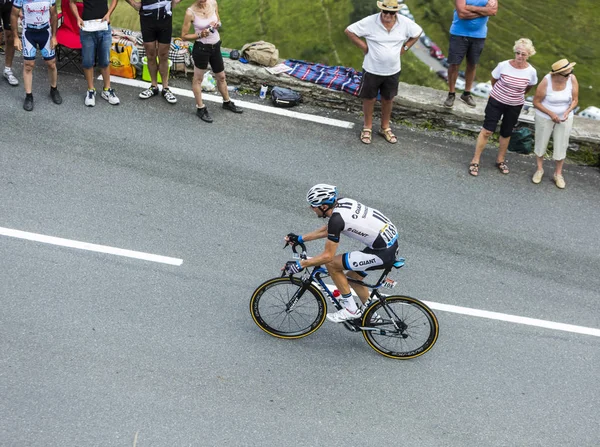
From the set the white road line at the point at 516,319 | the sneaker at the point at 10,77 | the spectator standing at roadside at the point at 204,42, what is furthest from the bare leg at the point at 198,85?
the white road line at the point at 516,319

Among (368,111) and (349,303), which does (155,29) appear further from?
(349,303)

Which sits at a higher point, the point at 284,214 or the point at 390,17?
the point at 390,17

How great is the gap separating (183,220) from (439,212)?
3329 millimetres

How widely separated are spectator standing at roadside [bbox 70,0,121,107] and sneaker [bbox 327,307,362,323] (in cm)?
530

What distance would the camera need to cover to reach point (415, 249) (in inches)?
327

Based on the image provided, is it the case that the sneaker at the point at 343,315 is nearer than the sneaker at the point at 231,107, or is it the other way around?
the sneaker at the point at 343,315

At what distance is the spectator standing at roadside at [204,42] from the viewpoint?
376 inches

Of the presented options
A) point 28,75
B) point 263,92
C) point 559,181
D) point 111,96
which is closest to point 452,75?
point 559,181

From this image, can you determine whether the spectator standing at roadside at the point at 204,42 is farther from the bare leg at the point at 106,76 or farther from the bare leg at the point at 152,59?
the bare leg at the point at 106,76

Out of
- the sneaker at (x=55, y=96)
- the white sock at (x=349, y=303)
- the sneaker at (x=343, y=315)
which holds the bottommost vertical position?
the sneaker at (x=343, y=315)

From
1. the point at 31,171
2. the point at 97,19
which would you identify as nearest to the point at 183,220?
the point at 31,171

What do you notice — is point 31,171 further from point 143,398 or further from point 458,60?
point 458,60

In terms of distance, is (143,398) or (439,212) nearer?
(143,398)

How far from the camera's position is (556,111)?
30.9 ft
